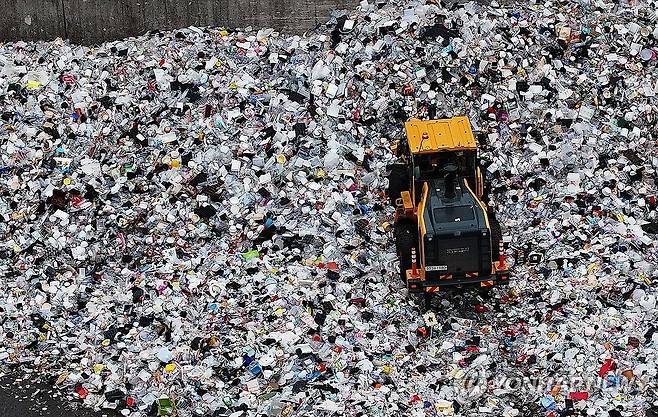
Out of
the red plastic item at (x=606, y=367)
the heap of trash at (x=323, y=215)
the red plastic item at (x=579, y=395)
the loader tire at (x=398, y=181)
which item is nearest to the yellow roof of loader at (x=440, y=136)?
the loader tire at (x=398, y=181)

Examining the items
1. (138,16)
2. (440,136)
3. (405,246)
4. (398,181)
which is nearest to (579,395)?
(405,246)

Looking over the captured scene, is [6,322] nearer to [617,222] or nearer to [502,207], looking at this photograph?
[502,207]

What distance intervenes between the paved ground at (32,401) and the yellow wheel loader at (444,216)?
3.40 meters

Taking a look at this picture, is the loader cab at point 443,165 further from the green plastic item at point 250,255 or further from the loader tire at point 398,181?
the green plastic item at point 250,255

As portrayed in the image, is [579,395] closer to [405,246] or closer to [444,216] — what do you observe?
[444,216]

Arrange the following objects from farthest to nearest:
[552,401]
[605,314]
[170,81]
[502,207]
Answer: [170,81] → [502,207] → [605,314] → [552,401]

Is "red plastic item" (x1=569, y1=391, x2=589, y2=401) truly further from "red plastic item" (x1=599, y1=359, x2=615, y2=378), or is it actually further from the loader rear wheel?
the loader rear wheel

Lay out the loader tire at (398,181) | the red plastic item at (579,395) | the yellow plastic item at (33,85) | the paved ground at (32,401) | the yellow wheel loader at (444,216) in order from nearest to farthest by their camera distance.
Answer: the red plastic item at (579,395), the paved ground at (32,401), the yellow wheel loader at (444,216), the loader tire at (398,181), the yellow plastic item at (33,85)

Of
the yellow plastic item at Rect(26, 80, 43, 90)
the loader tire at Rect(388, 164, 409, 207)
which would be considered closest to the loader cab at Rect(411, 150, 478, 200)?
the loader tire at Rect(388, 164, 409, 207)

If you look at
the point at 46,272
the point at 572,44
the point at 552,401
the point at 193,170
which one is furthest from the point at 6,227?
the point at 572,44

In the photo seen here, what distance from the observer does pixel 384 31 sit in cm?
1199

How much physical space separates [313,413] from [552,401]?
85.5 inches

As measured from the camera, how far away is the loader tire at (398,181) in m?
10.7

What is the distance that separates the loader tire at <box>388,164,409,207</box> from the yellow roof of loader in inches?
20.6
